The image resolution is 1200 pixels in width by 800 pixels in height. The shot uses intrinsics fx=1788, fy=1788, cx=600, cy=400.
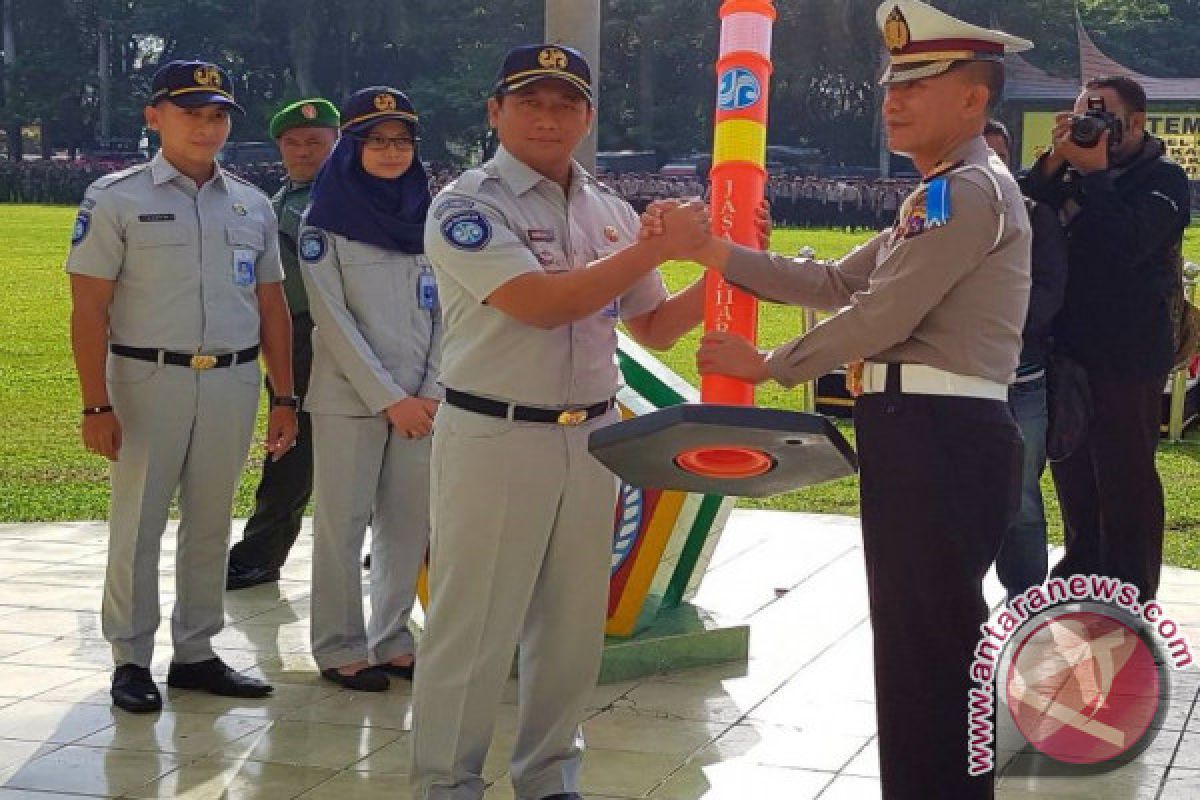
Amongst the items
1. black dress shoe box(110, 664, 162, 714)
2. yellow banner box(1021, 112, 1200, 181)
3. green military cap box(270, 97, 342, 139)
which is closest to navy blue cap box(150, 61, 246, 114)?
green military cap box(270, 97, 342, 139)

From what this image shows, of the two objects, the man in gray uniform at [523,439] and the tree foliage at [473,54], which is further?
the tree foliage at [473,54]

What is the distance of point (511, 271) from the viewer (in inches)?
154

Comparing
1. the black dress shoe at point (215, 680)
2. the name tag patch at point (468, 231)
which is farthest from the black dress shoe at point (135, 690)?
the name tag patch at point (468, 231)

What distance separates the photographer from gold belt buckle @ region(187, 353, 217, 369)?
5.35 m

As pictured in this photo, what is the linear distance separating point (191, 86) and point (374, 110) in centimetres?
56

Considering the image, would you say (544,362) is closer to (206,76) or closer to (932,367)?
(932,367)

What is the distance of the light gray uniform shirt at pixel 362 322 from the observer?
18.1 ft

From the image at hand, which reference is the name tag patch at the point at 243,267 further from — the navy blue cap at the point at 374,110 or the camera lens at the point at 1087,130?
the camera lens at the point at 1087,130

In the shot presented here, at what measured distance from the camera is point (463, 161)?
2366 inches

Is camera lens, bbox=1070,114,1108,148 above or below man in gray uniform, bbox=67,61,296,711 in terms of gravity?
above

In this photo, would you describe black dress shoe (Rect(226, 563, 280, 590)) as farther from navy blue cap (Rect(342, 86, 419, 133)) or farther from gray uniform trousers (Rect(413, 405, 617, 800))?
gray uniform trousers (Rect(413, 405, 617, 800))

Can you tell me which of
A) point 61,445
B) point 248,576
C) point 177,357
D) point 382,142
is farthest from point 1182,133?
point 177,357

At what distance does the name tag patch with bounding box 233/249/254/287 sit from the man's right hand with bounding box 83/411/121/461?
1.86 ft

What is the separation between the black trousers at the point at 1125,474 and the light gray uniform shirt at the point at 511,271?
2.26m
